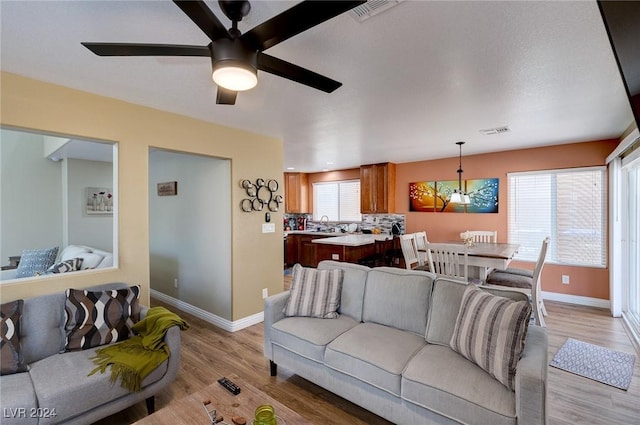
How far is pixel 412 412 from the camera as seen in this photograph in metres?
1.70

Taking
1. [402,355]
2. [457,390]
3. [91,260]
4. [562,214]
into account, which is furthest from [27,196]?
[562,214]

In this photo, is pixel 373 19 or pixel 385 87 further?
pixel 385 87

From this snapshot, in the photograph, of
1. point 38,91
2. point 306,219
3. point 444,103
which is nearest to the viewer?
point 38,91

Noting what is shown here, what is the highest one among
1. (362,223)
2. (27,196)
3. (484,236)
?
(27,196)

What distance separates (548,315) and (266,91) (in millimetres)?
4450

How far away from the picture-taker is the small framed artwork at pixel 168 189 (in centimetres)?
423

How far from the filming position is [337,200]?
736 centimetres

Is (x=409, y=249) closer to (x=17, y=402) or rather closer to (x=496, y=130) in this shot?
(x=496, y=130)

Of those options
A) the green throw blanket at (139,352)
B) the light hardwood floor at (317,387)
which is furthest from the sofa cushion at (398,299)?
the green throw blanket at (139,352)

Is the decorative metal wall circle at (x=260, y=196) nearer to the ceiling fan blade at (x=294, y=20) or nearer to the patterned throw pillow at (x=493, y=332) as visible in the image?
the ceiling fan blade at (x=294, y=20)

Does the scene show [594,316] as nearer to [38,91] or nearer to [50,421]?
[50,421]

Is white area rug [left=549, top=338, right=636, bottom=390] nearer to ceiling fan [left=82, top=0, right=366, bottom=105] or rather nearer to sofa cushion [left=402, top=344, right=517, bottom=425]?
sofa cushion [left=402, top=344, right=517, bottom=425]

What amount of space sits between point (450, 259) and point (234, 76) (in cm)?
298

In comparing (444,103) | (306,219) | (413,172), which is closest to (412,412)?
(444,103)
